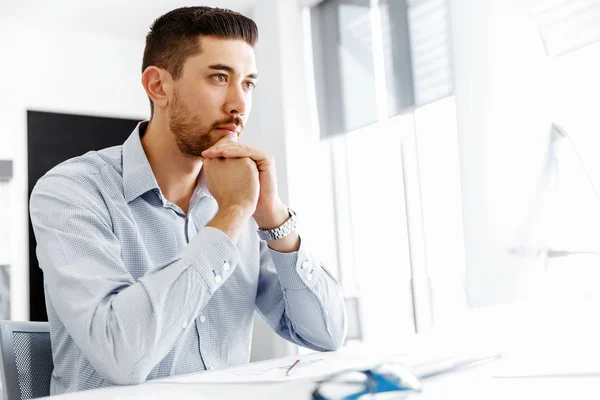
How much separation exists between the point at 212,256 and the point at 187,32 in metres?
0.64

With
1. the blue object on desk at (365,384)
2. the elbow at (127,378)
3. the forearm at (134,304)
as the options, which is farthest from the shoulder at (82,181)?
the blue object on desk at (365,384)

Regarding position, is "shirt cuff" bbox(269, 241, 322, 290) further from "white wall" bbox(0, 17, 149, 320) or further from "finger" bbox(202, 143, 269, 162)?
"white wall" bbox(0, 17, 149, 320)

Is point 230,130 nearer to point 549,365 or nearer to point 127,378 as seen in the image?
point 127,378

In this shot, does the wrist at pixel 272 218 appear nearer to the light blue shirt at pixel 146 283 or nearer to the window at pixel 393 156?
the light blue shirt at pixel 146 283

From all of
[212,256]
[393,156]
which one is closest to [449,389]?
[212,256]

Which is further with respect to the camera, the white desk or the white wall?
the white wall

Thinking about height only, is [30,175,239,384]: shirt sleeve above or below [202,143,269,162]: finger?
below

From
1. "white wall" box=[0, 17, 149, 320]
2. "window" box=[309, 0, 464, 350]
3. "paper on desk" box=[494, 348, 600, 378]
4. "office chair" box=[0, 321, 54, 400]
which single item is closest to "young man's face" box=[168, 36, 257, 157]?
"office chair" box=[0, 321, 54, 400]

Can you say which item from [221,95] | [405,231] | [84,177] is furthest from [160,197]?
[405,231]

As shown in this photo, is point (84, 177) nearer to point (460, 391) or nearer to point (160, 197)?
point (160, 197)

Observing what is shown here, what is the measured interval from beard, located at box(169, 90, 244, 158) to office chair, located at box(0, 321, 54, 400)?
1.51 ft

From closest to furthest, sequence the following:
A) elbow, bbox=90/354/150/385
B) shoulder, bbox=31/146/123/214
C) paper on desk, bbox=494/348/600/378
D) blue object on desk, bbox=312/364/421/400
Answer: blue object on desk, bbox=312/364/421/400 → paper on desk, bbox=494/348/600/378 → elbow, bbox=90/354/150/385 → shoulder, bbox=31/146/123/214

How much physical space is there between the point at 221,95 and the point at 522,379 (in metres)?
0.90

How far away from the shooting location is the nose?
138cm
